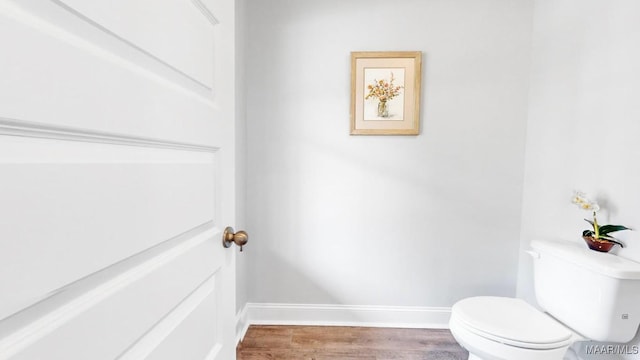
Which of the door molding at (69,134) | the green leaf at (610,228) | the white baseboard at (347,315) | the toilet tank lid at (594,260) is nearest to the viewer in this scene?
the door molding at (69,134)

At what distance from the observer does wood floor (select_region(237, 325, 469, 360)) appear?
5.86 feet

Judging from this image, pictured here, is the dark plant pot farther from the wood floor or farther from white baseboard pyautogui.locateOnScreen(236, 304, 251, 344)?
white baseboard pyautogui.locateOnScreen(236, 304, 251, 344)

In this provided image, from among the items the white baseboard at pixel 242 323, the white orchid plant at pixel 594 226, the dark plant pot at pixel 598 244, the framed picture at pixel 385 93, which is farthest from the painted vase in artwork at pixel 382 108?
the white baseboard at pixel 242 323

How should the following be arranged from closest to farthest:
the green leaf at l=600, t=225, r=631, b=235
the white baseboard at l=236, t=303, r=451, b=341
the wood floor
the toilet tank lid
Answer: the toilet tank lid < the green leaf at l=600, t=225, r=631, b=235 < the wood floor < the white baseboard at l=236, t=303, r=451, b=341

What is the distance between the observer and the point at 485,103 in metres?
1.98

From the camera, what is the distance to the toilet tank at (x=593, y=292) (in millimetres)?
1215

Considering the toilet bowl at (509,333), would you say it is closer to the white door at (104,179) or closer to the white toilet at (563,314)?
the white toilet at (563,314)

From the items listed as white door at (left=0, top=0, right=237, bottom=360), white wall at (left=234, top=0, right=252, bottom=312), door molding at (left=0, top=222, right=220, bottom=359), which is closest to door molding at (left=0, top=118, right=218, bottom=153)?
white door at (left=0, top=0, right=237, bottom=360)

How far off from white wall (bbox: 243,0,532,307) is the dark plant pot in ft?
1.98

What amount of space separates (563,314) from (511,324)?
305 mm

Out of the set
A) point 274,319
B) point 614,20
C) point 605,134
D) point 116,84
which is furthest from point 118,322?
point 614,20

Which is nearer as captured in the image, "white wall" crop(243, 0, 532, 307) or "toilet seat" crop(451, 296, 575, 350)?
"toilet seat" crop(451, 296, 575, 350)

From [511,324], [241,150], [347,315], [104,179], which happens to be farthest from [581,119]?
[104,179]

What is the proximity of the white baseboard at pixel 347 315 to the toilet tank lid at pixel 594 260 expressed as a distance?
0.83 meters
